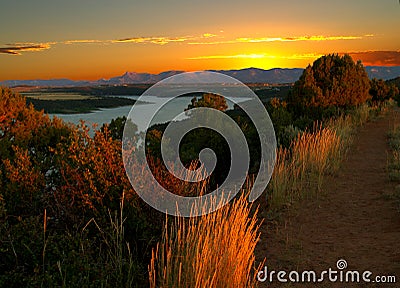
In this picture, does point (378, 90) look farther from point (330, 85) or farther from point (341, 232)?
point (341, 232)

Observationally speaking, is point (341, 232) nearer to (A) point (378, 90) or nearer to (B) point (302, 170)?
(B) point (302, 170)

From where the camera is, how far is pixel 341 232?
5680mm

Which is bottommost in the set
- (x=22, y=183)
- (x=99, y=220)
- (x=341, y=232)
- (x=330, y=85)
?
(x=341, y=232)

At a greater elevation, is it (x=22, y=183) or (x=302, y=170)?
(x=22, y=183)

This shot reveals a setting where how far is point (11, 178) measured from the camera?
489 cm

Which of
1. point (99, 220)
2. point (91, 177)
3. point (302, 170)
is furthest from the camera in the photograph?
point (302, 170)

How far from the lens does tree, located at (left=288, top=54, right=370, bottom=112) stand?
18.7 m

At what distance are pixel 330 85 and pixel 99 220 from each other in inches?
665

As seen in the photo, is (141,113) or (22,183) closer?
(22,183)

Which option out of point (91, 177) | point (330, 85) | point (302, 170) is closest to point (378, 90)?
point (330, 85)

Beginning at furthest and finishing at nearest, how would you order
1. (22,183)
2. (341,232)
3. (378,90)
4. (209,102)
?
1. (378,90)
2. (209,102)
3. (341,232)
4. (22,183)

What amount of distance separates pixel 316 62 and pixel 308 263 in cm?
1716

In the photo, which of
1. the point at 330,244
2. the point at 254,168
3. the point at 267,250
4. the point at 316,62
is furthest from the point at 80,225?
the point at 316,62

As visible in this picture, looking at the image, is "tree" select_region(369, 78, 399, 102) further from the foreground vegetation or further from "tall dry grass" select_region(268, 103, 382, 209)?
the foreground vegetation
